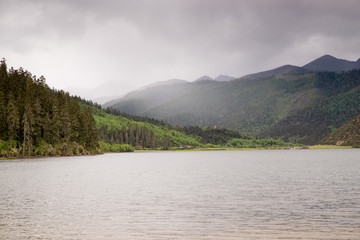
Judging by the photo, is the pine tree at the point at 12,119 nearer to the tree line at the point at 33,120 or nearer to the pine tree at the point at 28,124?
the tree line at the point at 33,120

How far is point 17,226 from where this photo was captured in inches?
1041

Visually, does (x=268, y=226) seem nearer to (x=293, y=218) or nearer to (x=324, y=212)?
(x=293, y=218)

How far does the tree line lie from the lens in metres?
145

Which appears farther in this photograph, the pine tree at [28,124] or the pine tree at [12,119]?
the pine tree at [28,124]

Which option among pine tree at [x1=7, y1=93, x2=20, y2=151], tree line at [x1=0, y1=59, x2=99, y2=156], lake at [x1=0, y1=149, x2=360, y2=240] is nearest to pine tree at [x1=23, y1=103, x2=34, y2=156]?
tree line at [x1=0, y1=59, x2=99, y2=156]

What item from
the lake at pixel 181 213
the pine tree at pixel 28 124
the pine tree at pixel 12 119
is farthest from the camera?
the pine tree at pixel 28 124

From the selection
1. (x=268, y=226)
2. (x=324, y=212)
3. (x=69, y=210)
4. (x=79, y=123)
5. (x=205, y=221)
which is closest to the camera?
(x=268, y=226)

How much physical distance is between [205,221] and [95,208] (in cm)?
1378

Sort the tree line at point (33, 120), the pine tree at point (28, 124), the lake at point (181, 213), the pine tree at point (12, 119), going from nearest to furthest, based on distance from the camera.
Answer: the lake at point (181, 213)
the pine tree at point (12, 119)
the tree line at point (33, 120)
the pine tree at point (28, 124)

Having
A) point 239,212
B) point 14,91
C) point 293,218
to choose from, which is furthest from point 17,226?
point 14,91

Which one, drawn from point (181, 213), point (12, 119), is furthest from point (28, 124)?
point (181, 213)

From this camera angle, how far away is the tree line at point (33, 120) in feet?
476

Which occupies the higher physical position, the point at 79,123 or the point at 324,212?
the point at 79,123

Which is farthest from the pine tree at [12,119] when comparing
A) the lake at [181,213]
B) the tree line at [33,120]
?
the lake at [181,213]
